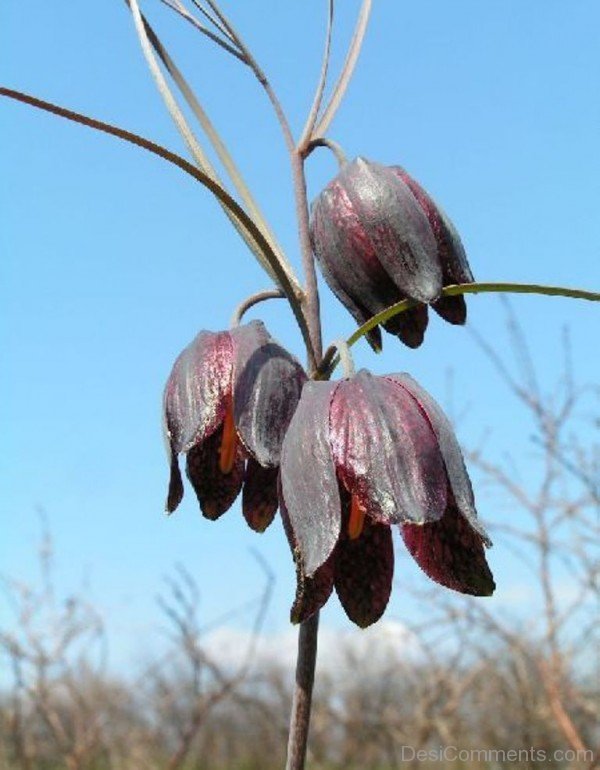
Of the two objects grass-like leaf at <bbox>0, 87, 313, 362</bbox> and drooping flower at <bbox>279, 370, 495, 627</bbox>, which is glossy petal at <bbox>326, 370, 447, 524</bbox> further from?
grass-like leaf at <bbox>0, 87, 313, 362</bbox>

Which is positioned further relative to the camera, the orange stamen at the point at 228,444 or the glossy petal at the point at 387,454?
the orange stamen at the point at 228,444

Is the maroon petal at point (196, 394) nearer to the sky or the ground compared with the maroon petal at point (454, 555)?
nearer to the sky

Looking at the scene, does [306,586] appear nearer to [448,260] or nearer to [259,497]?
[259,497]

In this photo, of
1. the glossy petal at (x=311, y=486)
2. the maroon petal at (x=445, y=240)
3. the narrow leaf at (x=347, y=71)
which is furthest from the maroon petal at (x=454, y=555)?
the narrow leaf at (x=347, y=71)

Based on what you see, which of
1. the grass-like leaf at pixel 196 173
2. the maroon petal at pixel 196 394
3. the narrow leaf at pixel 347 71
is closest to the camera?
the grass-like leaf at pixel 196 173

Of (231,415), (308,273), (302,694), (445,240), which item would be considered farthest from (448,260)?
(302,694)

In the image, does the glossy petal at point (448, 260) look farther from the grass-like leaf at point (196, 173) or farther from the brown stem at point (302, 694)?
the brown stem at point (302, 694)

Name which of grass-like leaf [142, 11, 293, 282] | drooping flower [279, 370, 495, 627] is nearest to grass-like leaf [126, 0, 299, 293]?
grass-like leaf [142, 11, 293, 282]
